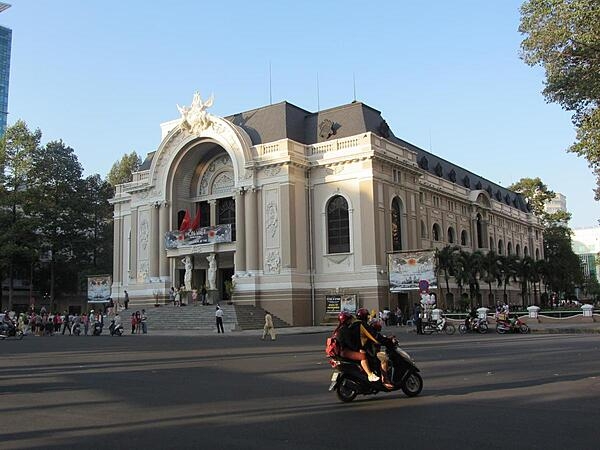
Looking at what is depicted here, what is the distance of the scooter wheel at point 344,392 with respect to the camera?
957 centimetres

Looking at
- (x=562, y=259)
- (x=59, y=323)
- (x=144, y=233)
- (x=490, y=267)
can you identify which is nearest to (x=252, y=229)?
(x=144, y=233)

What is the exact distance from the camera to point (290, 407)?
9.20 m

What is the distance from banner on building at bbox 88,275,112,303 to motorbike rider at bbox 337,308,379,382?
4335 centimetres

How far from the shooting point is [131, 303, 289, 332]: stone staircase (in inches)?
1534

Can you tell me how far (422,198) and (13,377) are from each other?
4373 cm

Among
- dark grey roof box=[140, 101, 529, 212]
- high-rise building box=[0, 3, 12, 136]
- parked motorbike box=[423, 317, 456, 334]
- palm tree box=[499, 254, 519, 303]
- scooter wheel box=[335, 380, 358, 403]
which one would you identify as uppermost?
high-rise building box=[0, 3, 12, 136]

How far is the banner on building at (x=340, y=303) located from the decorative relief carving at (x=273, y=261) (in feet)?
13.6

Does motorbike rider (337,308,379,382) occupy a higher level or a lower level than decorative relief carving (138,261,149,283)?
lower

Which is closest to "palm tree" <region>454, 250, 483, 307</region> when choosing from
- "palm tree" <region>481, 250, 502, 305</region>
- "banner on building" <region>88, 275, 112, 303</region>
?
"palm tree" <region>481, 250, 502, 305</region>

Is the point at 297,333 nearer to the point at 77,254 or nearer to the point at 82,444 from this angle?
the point at 82,444

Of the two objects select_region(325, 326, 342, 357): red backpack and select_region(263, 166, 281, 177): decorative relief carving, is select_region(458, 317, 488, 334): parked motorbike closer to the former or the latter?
select_region(263, 166, 281, 177): decorative relief carving

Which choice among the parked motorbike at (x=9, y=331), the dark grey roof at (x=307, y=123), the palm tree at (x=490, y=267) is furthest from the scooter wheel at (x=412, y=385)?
the palm tree at (x=490, y=267)

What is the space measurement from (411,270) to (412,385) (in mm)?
27662

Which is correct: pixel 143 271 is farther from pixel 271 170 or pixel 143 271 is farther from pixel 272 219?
pixel 271 170
